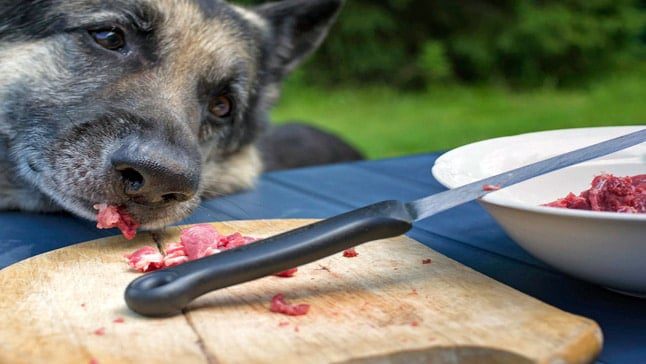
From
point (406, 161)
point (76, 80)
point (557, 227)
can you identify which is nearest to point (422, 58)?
point (406, 161)

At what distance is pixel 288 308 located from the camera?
130 cm

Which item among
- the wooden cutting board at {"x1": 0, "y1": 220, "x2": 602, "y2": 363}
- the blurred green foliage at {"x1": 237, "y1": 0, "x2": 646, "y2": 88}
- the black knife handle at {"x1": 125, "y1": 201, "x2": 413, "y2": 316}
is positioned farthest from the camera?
the blurred green foliage at {"x1": 237, "y1": 0, "x2": 646, "y2": 88}

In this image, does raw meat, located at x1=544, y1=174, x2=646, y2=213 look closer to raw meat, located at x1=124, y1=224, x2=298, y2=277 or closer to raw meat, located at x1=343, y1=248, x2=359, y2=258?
raw meat, located at x1=343, y1=248, x2=359, y2=258

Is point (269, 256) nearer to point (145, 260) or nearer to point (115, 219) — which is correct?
point (145, 260)

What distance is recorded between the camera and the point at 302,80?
10.7 meters

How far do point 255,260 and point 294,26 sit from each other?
2.21 m

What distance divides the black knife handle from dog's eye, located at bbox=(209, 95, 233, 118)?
158cm

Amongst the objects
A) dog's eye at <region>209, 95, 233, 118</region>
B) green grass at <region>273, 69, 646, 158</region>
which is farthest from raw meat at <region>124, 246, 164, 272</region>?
green grass at <region>273, 69, 646, 158</region>

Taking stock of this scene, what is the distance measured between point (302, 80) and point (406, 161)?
7739 mm

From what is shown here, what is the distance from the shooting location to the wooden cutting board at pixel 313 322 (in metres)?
1.15

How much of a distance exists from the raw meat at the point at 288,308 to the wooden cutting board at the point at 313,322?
1 cm

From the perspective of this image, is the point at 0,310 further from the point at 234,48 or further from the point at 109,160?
the point at 234,48

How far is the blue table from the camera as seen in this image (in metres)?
1.41

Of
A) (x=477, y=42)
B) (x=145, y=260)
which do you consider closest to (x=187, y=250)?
(x=145, y=260)
